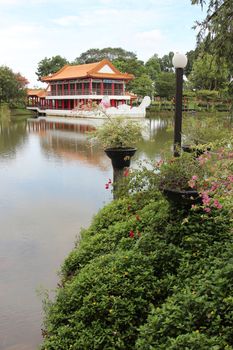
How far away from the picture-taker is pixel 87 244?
344cm

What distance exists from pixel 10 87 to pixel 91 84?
8.88m

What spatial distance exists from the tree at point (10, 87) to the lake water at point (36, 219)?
27.2 m

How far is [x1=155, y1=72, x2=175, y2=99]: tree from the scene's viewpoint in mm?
37756

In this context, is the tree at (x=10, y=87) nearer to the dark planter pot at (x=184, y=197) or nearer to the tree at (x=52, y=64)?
the tree at (x=52, y=64)

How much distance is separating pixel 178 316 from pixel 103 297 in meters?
0.56

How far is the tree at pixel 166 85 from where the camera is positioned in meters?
37.8

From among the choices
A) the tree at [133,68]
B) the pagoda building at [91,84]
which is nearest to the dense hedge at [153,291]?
the pagoda building at [91,84]

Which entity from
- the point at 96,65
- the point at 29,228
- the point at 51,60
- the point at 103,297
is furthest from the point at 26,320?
the point at 51,60

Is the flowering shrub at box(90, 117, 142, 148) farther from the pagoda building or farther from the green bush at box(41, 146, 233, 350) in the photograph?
the pagoda building

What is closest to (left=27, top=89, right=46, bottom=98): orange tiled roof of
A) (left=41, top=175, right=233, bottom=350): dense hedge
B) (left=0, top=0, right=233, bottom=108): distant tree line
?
(left=0, top=0, right=233, bottom=108): distant tree line

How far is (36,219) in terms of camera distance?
5516 millimetres

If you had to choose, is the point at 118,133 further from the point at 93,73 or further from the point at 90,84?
the point at 90,84

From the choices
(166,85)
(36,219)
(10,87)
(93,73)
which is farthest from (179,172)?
(10,87)

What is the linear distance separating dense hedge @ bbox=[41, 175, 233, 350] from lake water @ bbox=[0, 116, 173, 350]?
40cm
